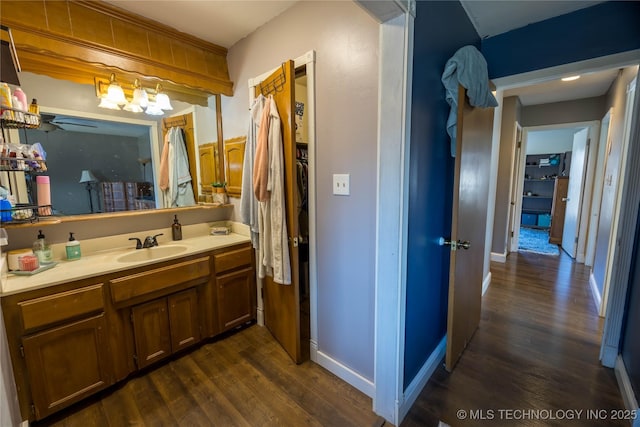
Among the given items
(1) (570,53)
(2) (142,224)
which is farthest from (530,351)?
(2) (142,224)

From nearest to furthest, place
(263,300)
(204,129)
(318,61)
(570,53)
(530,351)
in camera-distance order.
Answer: (318,61) → (570,53) → (530,351) → (263,300) → (204,129)

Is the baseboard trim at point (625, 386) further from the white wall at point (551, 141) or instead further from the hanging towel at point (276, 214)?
the white wall at point (551, 141)

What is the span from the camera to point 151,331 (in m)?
1.83

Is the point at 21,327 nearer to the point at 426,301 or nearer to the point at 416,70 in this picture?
the point at 426,301

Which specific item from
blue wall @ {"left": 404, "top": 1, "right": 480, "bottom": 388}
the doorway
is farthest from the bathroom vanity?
the doorway

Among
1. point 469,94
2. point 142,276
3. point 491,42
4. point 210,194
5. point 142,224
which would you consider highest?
point 491,42

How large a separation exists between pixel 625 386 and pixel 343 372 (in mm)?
1693

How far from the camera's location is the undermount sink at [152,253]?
194cm

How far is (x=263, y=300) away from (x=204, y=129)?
1665mm

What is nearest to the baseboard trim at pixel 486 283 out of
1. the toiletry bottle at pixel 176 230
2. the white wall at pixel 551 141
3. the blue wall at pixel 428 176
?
the blue wall at pixel 428 176

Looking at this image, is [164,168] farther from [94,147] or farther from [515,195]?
[515,195]

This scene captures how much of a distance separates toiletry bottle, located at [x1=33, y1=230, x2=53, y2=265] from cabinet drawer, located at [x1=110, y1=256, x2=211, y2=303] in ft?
1.45

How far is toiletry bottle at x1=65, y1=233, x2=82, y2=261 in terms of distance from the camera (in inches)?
69.4

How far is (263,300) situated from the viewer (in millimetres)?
2346
